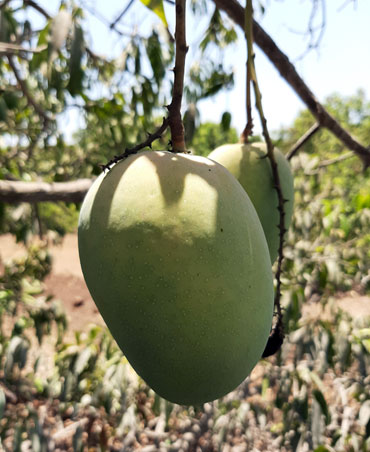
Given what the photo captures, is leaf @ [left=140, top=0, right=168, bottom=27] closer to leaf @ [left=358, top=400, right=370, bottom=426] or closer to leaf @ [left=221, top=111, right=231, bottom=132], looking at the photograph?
leaf @ [left=221, top=111, right=231, bottom=132]

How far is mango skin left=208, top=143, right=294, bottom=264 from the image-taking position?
72 centimetres

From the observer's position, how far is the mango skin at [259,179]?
2.36 feet

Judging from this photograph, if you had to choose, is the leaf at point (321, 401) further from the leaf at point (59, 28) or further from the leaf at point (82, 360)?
the leaf at point (59, 28)

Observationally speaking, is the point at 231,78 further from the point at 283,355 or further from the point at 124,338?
the point at 124,338

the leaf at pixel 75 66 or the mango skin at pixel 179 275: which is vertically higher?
the leaf at pixel 75 66

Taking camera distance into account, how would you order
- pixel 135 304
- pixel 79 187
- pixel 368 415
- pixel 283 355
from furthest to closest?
pixel 283 355 < pixel 368 415 < pixel 79 187 < pixel 135 304

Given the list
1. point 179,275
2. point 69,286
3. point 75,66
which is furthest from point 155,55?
point 69,286

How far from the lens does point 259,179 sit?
28.8 inches

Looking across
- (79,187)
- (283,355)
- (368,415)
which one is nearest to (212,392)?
(79,187)

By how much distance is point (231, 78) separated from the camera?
158 centimetres

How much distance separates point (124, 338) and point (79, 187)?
0.91 meters

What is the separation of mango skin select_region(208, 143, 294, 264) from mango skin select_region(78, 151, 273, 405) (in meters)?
0.21

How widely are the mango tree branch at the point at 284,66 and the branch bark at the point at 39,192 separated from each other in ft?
2.15

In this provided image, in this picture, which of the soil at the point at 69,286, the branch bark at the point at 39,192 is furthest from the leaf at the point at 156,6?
the soil at the point at 69,286
